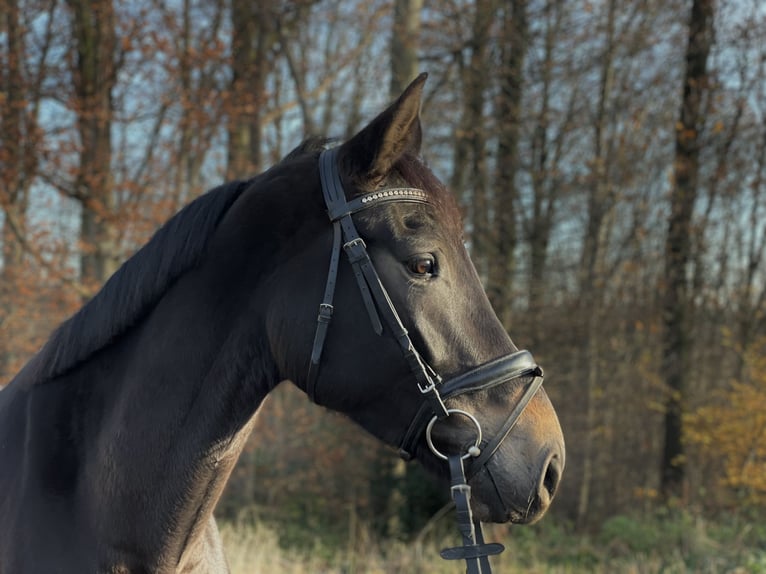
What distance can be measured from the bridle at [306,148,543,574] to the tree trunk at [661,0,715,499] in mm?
11399

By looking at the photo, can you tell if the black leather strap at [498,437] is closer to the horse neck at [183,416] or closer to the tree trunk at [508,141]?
the horse neck at [183,416]

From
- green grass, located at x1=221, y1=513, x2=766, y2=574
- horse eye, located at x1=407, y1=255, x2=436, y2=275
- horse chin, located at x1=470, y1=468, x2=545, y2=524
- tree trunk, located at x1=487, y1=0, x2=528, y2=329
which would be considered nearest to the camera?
horse chin, located at x1=470, y1=468, x2=545, y2=524

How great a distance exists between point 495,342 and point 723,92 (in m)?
12.6

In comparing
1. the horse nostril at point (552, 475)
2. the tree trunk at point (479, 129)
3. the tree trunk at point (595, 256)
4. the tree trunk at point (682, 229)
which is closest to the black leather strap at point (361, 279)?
the horse nostril at point (552, 475)

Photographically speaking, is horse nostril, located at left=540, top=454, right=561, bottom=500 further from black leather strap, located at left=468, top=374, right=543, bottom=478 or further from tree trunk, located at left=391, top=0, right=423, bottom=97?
tree trunk, located at left=391, top=0, right=423, bottom=97

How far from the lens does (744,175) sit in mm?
13031

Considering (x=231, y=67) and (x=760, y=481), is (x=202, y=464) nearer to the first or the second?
(x=760, y=481)

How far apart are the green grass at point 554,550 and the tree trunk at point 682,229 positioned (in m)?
1.99

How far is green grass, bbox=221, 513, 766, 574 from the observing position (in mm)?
6984

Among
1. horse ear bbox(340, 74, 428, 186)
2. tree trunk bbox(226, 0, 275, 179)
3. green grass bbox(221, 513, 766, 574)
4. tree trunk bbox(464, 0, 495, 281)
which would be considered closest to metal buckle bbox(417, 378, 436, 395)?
horse ear bbox(340, 74, 428, 186)

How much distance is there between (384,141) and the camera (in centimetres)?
191

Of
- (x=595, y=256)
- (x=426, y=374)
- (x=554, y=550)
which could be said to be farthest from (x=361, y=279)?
(x=595, y=256)

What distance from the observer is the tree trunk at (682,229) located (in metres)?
12.1

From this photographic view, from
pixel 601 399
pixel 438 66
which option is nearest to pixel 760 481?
pixel 601 399
